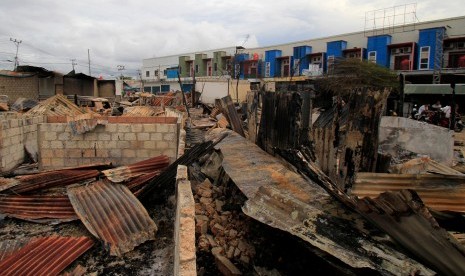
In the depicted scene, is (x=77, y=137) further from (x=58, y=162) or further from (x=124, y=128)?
(x=124, y=128)

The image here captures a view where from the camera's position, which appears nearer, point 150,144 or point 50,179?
point 50,179

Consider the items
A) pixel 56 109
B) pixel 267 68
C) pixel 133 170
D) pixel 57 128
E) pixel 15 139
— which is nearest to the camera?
pixel 133 170

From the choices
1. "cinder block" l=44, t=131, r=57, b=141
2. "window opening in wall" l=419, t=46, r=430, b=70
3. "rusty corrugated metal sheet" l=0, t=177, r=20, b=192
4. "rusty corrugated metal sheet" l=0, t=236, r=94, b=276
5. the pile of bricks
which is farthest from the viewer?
"window opening in wall" l=419, t=46, r=430, b=70

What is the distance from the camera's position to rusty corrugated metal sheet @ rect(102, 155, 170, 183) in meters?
5.36

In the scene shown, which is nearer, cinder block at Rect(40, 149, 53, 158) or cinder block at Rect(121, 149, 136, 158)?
cinder block at Rect(40, 149, 53, 158)

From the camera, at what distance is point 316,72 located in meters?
25.9

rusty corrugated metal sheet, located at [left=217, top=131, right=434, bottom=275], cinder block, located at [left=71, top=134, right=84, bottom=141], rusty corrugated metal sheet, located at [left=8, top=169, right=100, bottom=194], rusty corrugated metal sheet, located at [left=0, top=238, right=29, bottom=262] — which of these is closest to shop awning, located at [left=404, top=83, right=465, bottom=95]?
cinder block, located at [left=71, top=134, right=84, bottom=141]

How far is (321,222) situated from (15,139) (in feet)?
22.5

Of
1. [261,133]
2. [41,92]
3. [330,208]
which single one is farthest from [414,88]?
[41,92]

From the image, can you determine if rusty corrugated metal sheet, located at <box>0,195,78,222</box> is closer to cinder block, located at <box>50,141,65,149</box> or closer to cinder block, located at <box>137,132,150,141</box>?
cinder block, located at <box>50,141,65,149</box>

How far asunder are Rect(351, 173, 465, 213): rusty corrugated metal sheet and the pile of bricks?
1233 millimetres

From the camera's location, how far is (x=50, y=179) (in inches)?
212

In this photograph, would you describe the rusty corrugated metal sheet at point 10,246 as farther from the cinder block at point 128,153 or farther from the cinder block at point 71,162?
the cinder block at point 128,153

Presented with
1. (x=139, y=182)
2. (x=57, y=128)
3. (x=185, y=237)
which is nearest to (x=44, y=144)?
(x=57, y=128)
